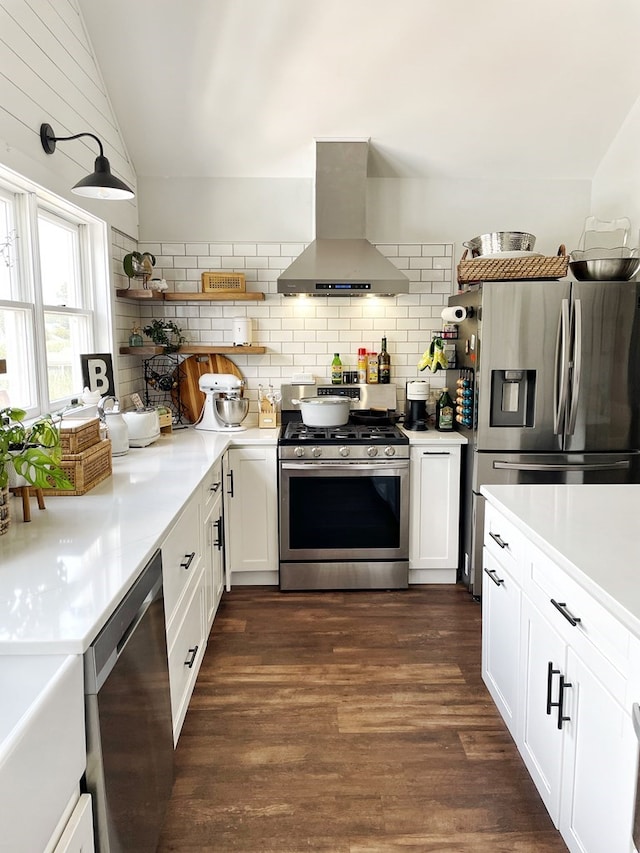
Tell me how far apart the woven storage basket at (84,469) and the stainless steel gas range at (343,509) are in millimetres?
1260

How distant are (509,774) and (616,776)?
88 cm

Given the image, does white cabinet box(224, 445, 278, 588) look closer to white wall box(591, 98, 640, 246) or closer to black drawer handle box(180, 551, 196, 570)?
black drawer handle box(180, 551, 196, 570)

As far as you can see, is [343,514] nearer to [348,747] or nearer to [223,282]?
[348,747]

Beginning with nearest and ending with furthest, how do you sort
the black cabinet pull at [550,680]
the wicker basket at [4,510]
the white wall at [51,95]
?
the black cabinet pull at [550,680] → the wicker basket at [4,510] → the white wall at [51,95]

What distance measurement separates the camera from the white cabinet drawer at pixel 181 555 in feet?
6.21

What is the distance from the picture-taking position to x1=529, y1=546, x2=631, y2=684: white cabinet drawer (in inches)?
51.0

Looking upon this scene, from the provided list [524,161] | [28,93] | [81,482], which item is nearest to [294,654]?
[81,482]

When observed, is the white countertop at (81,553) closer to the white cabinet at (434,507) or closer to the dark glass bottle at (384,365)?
the white cabinet at (434,507)

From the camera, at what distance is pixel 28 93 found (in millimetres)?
2299

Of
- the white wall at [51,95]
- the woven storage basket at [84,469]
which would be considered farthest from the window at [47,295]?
the woven storage basket at [84,469]

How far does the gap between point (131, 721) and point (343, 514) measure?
2151 mm

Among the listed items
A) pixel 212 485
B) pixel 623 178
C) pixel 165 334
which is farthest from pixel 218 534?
pixel 623 178

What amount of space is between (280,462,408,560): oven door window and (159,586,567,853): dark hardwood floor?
0.43 metres

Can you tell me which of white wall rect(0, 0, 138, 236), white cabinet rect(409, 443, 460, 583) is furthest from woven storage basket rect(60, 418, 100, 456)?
white cabinet rect(409, 443, 460, 583)
